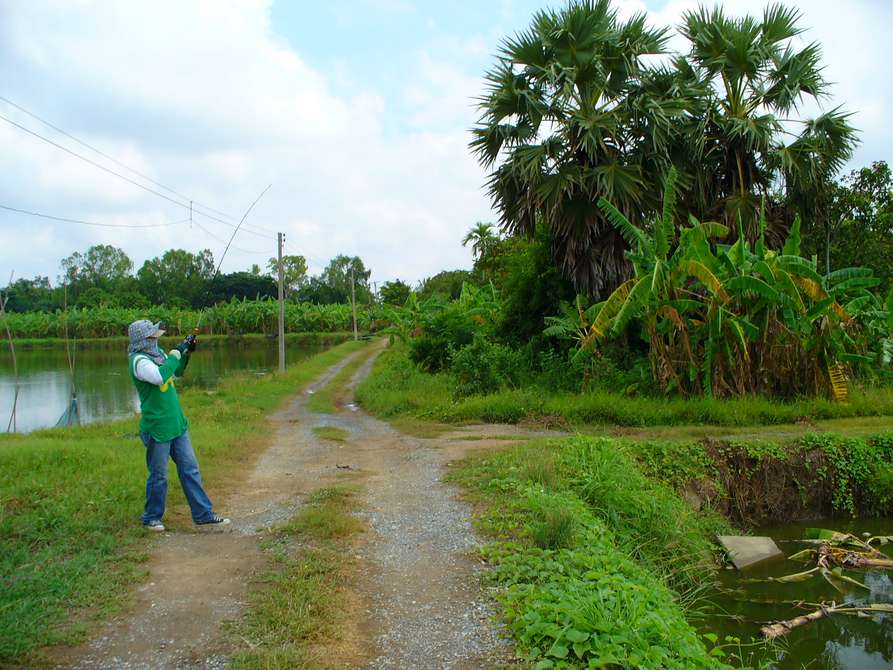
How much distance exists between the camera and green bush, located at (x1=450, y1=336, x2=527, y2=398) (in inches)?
606

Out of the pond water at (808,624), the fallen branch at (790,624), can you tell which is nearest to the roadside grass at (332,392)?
the pond water at (808,624)

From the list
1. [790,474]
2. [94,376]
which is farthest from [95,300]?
[790,474]

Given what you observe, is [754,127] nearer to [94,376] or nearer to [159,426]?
[159,426]

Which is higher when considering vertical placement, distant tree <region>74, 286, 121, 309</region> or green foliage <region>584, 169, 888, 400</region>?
distant tree <region>74, 286, 121, 309</region>

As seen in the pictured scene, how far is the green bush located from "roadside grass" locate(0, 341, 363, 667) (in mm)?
5373

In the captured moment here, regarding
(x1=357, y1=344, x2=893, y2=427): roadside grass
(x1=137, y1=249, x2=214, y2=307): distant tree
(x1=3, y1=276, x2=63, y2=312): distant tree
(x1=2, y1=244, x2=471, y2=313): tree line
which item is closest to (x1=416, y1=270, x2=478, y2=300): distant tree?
(x1=2, y1=244, x2=471, y2=313): tree line

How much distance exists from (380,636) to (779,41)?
15.6 meters

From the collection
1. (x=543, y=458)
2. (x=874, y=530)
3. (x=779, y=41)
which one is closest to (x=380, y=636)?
(x=543, y=458)

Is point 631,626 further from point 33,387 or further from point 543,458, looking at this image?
point 33,387

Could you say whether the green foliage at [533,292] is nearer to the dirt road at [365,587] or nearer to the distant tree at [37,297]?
the dirt road at [365,587]

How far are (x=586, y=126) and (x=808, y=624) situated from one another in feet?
34.6

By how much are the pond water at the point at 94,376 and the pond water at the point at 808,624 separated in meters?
16.7

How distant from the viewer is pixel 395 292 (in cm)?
6309

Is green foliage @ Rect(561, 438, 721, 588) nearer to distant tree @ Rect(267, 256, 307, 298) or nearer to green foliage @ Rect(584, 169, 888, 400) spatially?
green foliage @ Rect(584, 169, 888, 400)
